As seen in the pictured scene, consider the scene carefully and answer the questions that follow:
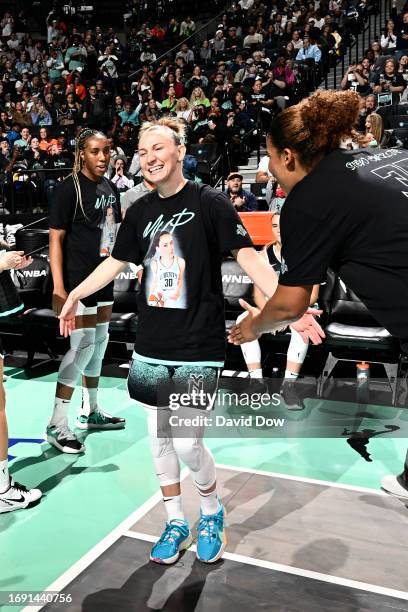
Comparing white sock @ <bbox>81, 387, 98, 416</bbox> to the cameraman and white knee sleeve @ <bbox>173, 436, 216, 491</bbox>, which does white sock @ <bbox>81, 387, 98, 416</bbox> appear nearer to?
white knee sleeve @ <bbox>173, 436, 216, 491</bbox>

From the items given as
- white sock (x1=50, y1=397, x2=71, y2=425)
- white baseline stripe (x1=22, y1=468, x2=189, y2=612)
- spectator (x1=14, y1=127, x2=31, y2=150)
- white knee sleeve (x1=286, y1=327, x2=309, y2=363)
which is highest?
spectator (x1=14, y1=127, x2=31, y2=150)

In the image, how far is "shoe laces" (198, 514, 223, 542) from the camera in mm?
3086

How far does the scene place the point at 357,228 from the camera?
2.15 m

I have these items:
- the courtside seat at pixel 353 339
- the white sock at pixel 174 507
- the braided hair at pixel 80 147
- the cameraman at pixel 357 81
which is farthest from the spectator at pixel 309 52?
the white sock at pixel 174 507

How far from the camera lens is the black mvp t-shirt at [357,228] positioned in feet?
6.98

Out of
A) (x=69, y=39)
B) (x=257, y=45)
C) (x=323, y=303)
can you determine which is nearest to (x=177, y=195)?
(x=323, y=303)

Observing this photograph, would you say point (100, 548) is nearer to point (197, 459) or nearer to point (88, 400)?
point (197, 459)

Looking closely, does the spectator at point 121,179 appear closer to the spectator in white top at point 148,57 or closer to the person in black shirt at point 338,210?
the spectator in white top at point 148,57

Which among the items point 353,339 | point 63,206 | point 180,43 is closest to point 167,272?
point 63,206

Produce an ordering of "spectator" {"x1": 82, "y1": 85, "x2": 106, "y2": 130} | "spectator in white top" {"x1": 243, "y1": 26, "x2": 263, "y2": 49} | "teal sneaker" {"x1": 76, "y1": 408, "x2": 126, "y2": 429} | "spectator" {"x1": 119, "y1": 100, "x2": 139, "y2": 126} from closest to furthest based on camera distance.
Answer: "teal sneaker" {"x1": 76, "y1": 408, "x2": 126, "y2": 429} → "spectator" {"x1": 119, "y1": 100, "x2": 139, "y2": 126} → "spectator" {"x1": 82, "y1": 85, "x2": 106, "y2": 130} → "spectator in white top" {"x1": 243, "y1": 26, "x2": 263, "y2": 49}

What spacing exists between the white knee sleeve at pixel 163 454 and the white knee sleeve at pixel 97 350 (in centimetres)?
171

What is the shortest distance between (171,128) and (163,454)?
146cm

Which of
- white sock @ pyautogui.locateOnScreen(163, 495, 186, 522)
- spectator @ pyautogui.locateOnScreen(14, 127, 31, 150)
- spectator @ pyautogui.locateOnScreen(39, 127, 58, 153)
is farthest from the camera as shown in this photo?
spectator @ pyautogui.locateOnScreen(14, 127, 31, 150)

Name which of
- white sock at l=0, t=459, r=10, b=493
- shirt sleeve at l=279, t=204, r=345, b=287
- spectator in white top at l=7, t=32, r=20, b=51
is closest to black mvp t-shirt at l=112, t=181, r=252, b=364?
shirt sleeve at l=279, t=204, r=345, b=287
